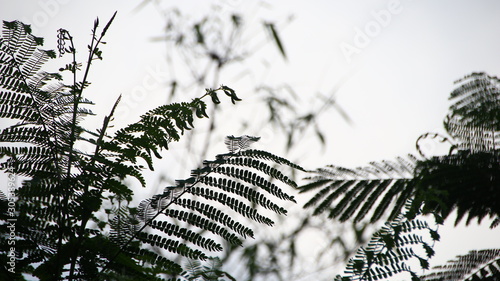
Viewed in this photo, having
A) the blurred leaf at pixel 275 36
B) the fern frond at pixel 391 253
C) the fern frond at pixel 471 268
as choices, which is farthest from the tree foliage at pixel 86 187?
the blurred leaf at pixel 275 36

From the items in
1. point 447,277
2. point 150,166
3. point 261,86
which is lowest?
point 447,277

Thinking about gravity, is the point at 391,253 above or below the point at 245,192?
below

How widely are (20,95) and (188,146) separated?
10.9ft

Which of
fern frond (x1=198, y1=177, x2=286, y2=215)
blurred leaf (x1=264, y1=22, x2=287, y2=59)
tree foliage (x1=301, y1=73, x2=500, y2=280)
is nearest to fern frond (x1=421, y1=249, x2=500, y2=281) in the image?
tree foliage (x1=301, y1=73, x2=500, y2=280)

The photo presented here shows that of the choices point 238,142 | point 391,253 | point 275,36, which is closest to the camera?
point 391,253

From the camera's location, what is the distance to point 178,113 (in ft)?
4.10

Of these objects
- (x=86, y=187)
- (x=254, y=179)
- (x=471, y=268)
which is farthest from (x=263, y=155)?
(x=471, y=268)

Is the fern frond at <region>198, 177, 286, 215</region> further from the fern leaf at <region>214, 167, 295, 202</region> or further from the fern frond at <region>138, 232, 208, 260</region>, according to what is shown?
the fern frond at <region>138, 232, 208, 260</region>

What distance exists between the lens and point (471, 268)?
1.23 m

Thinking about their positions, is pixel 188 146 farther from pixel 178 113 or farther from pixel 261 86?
pixel 178 113

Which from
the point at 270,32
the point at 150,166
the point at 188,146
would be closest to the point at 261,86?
the point at 270,32

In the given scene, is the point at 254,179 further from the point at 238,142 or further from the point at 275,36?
the point at 275,36

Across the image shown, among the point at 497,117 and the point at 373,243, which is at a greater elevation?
the point at 497,117

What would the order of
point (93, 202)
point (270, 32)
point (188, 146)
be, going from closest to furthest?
1. point (93, 202)
2. point (270, 32)
3. point (188, 146)
